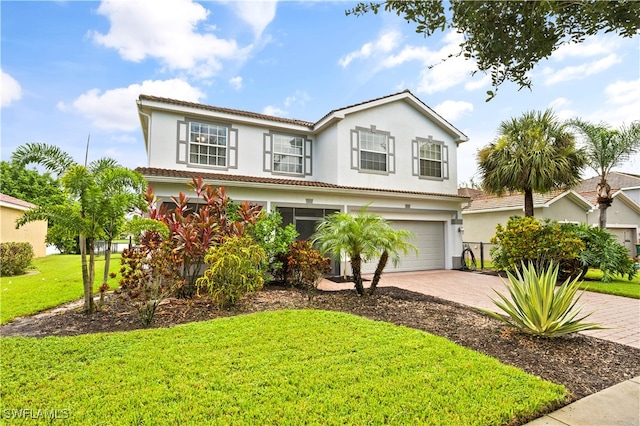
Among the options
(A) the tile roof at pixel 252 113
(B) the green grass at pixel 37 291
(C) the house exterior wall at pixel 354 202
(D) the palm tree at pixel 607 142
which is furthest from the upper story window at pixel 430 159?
(B) the green grass at pixel 37 291

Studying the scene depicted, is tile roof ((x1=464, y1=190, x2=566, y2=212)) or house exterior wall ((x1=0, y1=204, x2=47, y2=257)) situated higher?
tile roof ((x1=464, y1=190, x2=566, y2=212))

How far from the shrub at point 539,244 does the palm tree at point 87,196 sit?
11.6m

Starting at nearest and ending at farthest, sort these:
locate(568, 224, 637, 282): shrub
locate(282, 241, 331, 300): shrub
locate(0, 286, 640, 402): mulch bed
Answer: locate(0, 286, 640, 402): mulch bed < locate(282, 241, 331, 300): shrub < locate(568, 224, 637, 282): shrub

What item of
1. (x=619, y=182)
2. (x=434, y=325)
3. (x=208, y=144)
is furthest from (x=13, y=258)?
(x=619, y=182)

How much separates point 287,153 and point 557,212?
55.9 feet

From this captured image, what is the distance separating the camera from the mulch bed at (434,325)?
4.00m

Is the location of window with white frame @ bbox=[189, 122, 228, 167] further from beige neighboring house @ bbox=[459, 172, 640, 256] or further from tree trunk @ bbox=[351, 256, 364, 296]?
beige neighboring house @ bbox=[459, 172, 640, 256]

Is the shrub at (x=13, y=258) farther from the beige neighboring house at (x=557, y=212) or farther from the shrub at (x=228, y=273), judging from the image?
the beige neighboring house at (x=557, y=212)

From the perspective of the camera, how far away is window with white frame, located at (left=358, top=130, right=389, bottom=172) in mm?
13762

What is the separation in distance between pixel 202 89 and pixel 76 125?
5645mm

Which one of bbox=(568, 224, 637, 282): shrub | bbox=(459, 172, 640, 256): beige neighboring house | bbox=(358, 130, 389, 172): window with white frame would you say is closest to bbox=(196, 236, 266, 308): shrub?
bbox=(358, 130, 389, 172): window with white frame

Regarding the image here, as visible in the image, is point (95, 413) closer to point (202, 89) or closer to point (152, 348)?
point (152, 348)

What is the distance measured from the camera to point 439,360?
401cm

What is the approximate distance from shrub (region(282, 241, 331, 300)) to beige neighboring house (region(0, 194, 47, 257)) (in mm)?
11660
